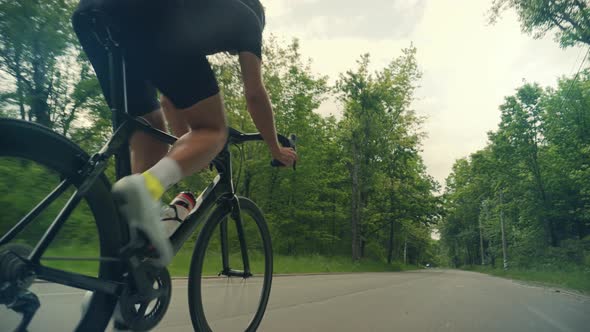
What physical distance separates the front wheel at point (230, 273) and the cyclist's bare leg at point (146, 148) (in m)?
0.40

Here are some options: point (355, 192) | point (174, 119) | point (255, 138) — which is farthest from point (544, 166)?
point (174, 119)

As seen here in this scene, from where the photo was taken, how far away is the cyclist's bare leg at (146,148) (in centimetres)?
183

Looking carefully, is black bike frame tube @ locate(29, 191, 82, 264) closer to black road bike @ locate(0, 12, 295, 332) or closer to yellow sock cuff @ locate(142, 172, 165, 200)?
black road bike @ locate(0, 12, 295, 332)

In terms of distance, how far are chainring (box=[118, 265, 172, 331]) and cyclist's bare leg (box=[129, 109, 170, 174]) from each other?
518 millimetres

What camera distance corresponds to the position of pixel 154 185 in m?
1.37

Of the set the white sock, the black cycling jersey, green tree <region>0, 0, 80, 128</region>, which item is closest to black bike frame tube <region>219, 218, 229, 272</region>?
the white sock

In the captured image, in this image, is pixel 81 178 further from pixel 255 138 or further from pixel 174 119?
pixel 255 138

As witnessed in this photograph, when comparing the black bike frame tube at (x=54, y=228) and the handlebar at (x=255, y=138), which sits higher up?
the handlebar at (x=255, y=138)

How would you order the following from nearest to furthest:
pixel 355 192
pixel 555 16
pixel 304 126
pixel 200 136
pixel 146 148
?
pixel 200 136 < pixel 146 148 < pixel 555 16 < pixel 304 126 < pixel 355 192

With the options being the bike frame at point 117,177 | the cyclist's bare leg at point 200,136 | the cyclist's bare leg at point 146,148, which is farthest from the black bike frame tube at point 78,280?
the cyclist's bare leg at point 146,148

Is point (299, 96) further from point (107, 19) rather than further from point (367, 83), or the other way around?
point (107, 19)

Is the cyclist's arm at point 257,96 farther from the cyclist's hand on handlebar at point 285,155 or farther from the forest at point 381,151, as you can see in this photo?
the forest at point 381,151

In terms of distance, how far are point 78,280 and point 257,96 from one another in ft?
3.13

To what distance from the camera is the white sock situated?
1414 millimetres
